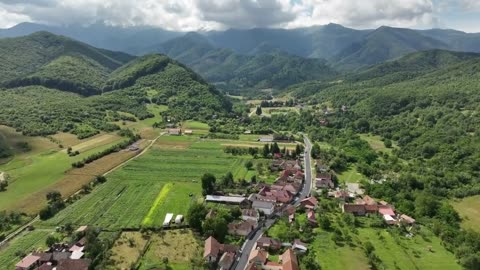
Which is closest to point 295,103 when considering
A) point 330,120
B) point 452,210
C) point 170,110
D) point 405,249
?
point 330,120

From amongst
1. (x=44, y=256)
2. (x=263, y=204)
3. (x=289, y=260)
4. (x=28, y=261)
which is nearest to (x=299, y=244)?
(x=289, y=260)

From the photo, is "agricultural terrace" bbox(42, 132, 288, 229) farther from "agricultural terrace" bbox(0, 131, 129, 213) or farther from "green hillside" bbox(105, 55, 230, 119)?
"green hillside" bbox(105, 55, 230, 119)

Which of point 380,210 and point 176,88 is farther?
point 176,88

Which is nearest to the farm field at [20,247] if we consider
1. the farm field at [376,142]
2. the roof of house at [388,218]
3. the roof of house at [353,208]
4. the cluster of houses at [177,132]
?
the roof of house at [353,208]

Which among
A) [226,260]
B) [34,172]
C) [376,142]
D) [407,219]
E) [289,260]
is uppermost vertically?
[376,142]

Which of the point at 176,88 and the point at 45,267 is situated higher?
the point at 176,88

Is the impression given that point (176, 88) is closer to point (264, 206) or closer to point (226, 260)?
point (264, 206)
